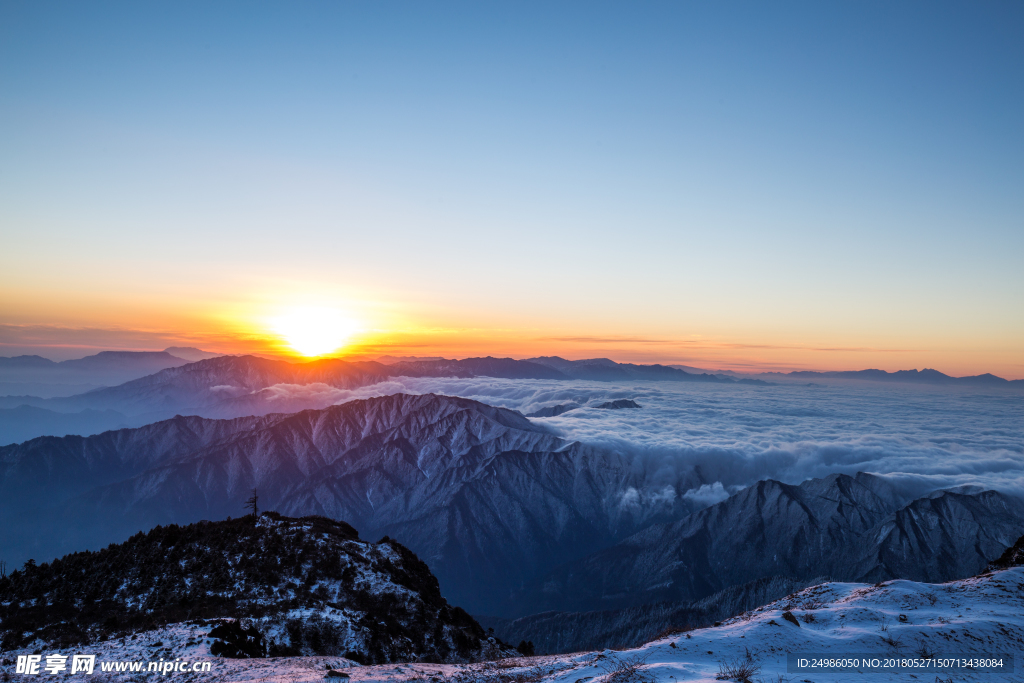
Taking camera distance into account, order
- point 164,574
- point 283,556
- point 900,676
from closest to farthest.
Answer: point 900,676 → point 164,574 → point 283,556

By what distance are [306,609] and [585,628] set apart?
13330 centimetres

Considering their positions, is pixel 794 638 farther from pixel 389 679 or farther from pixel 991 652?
pixel 389 679

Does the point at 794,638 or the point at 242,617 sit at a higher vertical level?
the point at 794,638

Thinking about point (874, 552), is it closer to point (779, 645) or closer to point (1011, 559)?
point (1011, 559)

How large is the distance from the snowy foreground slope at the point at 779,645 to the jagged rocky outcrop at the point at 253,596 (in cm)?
383

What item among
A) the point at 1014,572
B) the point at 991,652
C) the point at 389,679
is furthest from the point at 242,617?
the point at 1014,572

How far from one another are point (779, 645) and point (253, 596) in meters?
34.1

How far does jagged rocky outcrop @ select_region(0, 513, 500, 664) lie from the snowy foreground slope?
12.6 ft

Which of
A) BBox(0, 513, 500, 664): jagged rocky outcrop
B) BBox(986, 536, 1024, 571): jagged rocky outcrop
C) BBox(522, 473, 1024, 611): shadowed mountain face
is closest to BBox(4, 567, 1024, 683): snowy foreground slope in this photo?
BBox(0, 513, 500, 664): jagged rocky outcrop

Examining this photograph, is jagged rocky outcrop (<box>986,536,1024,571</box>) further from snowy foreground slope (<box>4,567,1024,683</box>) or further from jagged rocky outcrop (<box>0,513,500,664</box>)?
jagged rocky outcrop (<box>0,513,500,664</box>)

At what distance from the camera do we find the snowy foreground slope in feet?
60.6

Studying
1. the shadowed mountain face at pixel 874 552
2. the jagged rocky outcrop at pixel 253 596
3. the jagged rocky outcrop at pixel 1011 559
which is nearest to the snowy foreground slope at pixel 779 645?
the jagged rocky outcrop at pixel 253 596

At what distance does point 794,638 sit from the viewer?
2083 centimetres

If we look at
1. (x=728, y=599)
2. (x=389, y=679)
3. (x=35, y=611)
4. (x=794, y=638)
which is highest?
(x=794, y=638)
